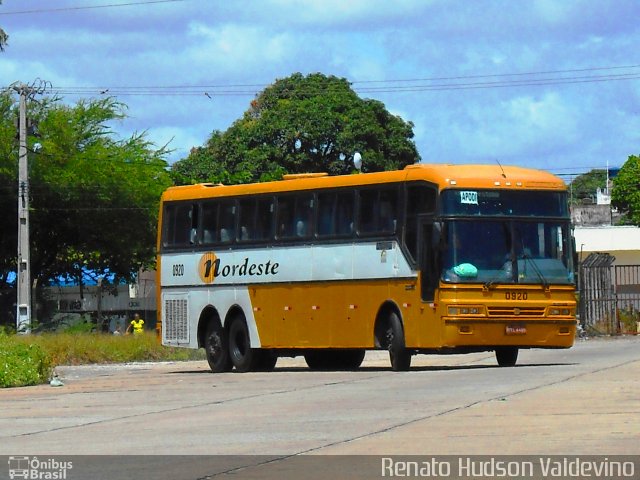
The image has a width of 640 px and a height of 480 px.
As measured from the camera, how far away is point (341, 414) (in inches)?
638

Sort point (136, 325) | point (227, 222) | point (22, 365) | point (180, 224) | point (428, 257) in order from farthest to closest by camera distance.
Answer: point (136, 325) → point (180, 224) → point (227, 222) → point (428, 257) → point (22, 365)

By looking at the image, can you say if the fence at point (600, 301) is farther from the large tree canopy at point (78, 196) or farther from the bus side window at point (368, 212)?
the bus side window at point (368, 212)

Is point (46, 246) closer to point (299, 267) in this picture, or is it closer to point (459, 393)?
point (299, 267)

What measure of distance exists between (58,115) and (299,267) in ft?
99.5

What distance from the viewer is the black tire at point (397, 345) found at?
1006 inches

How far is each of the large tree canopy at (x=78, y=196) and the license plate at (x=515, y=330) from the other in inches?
1243

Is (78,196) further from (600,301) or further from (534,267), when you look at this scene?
(534,267)

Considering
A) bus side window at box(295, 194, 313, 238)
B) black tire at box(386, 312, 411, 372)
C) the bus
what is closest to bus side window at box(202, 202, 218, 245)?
the bus

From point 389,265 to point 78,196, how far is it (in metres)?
31.1

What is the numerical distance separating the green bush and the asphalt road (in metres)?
0.57

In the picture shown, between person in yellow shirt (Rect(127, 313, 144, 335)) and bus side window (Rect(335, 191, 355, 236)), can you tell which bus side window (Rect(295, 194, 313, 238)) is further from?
person in yellow shirt (Rect(127, 313, 144, 335))

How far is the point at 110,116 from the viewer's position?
193 ft
